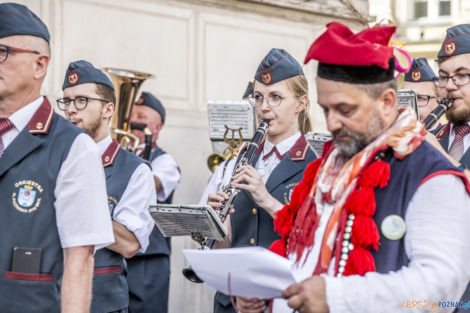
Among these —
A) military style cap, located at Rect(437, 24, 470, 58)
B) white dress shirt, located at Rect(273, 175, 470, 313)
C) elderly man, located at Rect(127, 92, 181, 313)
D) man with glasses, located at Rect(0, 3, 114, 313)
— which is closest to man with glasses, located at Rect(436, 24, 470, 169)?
military style cap, located at Rect(437, 24, 470, 58)

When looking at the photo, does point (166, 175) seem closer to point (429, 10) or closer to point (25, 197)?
point (25, 197)

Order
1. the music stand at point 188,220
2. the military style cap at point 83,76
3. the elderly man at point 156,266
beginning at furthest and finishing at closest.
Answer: the elderly man at point 156,266
the military style cap at point 83,76
the music stand at point 188,220

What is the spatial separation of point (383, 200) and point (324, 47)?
524 millimetres

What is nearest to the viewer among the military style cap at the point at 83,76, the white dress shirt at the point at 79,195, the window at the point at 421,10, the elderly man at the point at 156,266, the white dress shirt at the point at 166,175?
the white dress shirt at the point at 79,195

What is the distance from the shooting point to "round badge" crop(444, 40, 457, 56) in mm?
4293

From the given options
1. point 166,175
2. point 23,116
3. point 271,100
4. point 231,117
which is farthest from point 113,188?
point 166,175

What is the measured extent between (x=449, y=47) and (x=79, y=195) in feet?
7.70

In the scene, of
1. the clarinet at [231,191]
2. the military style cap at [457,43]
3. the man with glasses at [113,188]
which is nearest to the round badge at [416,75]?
the military style cap at [457,43]

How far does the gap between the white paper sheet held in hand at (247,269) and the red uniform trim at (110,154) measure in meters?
2.14

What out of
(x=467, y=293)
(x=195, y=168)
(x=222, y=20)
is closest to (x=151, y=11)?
(x=222, y=20)

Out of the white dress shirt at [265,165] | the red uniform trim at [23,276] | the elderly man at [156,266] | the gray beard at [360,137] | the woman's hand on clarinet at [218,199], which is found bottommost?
the elderly man at [156,266]

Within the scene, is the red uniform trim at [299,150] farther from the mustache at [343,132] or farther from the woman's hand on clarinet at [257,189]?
the mustache at [343,132]

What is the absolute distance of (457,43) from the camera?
4.29 meters

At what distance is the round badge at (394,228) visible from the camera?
8.04 ft
